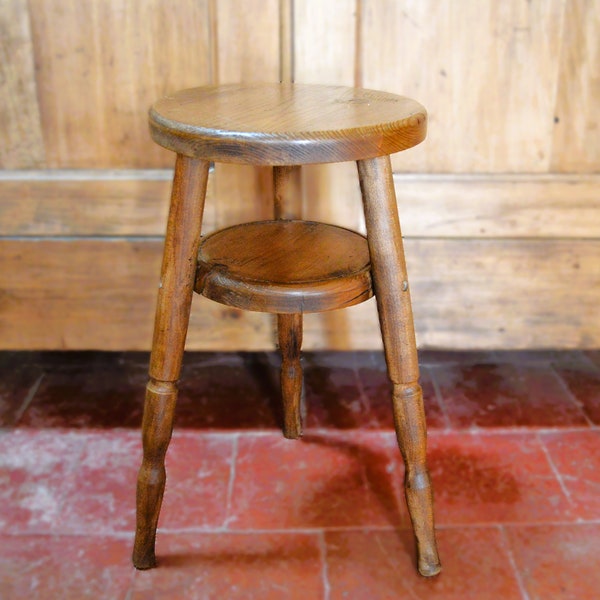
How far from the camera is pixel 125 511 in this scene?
1.41 meters

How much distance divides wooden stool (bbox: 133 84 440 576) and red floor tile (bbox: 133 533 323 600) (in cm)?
5

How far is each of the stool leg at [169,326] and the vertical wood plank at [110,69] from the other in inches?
24.8

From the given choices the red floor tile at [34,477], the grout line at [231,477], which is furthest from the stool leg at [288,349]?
the red floor tile at [34,477]

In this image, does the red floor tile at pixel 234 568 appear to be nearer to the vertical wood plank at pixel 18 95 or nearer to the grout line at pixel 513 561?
the grout line at pixel 513 561

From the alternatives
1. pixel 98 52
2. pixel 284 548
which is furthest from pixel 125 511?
pixel 98 52

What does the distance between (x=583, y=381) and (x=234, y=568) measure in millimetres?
1048

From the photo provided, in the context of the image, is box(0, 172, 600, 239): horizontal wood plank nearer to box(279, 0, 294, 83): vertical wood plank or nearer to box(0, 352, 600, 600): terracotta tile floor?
box(279, 0, 294, 83): vertical wood plank

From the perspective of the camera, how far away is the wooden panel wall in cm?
164

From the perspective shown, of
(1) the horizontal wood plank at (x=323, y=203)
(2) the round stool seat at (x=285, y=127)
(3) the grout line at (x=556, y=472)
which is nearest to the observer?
(2) the round stool seat at (x=285, y=127)

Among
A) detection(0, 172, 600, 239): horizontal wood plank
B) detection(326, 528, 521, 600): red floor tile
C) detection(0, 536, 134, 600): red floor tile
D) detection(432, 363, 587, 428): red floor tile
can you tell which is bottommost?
detection(432, 363, 587, 428): red floor tile

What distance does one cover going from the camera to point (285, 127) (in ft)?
3.37

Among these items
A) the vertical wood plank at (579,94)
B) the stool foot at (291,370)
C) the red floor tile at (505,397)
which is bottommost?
the red floor tile at (505,397)

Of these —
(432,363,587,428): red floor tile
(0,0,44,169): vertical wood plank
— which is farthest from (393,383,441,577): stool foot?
(0,0,44,169): vertical wood plank

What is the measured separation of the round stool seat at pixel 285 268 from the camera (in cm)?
114
